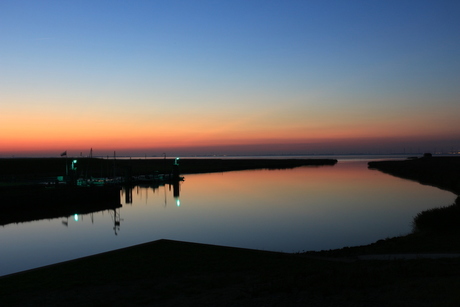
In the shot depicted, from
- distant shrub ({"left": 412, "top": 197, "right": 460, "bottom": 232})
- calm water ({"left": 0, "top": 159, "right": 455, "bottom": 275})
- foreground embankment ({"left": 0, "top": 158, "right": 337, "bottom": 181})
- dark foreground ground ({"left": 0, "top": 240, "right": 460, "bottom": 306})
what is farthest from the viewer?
foreground embankment ({"left": 0, "top": 158, "right": 337, "bottom": 181})

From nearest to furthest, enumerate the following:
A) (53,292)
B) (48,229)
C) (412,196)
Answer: (53,292) < (48,229) < (412,196)

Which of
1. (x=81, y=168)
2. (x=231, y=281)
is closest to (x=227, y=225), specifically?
(x=231, y=281)

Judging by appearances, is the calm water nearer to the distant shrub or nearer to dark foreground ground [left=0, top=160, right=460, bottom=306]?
the distant shrub

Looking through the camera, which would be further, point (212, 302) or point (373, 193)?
point (373, 193)

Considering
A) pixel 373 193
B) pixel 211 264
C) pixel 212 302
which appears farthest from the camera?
pixel 373 193

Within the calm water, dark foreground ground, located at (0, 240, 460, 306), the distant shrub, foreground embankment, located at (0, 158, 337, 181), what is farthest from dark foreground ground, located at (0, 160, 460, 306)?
foreground embankment, located at (0, 158, 337, 181)

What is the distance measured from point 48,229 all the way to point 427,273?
22.3 m

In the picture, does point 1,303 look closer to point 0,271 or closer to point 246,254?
point 246,254

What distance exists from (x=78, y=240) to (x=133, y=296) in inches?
565

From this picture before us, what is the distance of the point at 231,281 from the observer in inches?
353

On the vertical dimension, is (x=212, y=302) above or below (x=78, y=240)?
above

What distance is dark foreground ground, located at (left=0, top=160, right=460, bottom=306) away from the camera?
7.21 m

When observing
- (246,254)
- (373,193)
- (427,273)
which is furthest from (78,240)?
(373,193)

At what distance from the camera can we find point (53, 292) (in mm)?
8500
